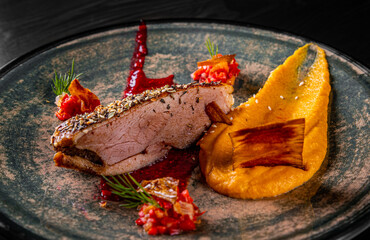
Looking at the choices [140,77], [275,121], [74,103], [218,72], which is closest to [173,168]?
[275,121]

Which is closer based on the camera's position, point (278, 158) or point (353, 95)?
point (278, 158)

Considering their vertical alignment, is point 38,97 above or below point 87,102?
above

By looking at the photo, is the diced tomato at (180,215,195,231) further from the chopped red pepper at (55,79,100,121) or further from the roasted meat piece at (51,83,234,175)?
the chopped red pepper at (55,79,100,121)

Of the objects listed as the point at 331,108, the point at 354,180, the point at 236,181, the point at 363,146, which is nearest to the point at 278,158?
the point at 236,181

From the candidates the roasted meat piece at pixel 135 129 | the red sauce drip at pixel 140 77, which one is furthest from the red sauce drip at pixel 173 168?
the red sauce drip at pixel 140 77

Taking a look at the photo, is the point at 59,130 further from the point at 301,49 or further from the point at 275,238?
the point at 301,49

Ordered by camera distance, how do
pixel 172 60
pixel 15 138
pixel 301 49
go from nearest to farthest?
pixel 15 138, pixel 301 49, pixel 172 60

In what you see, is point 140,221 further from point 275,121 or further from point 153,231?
point 275,121
